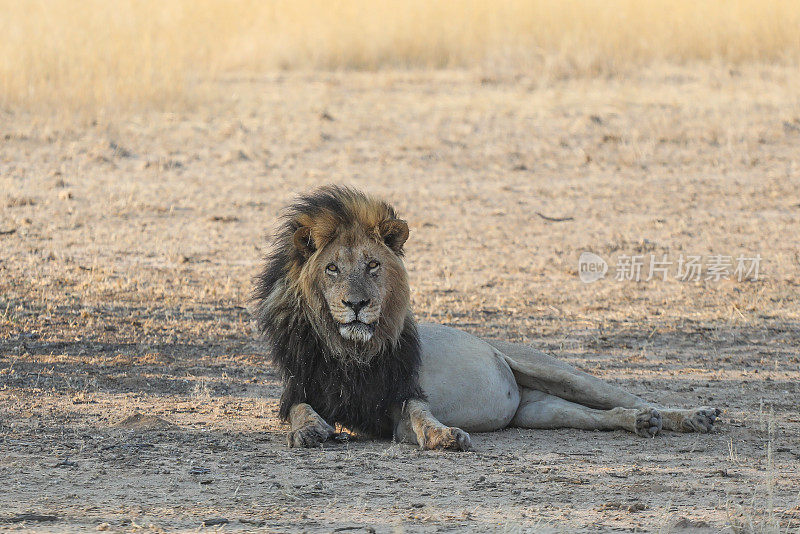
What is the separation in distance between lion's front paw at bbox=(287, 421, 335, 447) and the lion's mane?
0.20m

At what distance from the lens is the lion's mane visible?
205 inches

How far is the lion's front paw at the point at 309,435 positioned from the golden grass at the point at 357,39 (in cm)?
815

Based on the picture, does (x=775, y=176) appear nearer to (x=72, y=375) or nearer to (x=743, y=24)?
(x=743, y=24)

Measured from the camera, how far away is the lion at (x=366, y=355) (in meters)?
5.10

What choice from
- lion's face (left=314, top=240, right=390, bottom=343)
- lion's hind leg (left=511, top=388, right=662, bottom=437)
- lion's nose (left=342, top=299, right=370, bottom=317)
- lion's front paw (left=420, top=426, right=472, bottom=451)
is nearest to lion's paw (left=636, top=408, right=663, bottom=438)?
lion's hind leg (left=511, top=388, right=662, bottom=437)

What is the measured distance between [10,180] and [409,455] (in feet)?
21.8

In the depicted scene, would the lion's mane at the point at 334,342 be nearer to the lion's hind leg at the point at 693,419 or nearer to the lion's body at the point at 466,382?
the lion's body at the point at 466,382

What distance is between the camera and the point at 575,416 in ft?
18.6

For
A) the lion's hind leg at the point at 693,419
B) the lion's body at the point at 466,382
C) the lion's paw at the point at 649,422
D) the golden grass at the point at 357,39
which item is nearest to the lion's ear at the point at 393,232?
the lion's body at the point at 466,382

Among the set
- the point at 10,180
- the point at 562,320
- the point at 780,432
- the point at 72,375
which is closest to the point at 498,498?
the point at 780,432

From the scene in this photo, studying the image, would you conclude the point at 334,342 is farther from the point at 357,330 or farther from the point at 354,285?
the point at 354,285

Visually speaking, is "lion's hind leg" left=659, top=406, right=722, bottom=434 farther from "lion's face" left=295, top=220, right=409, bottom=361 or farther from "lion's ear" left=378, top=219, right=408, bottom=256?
"lion's ear" left=378, top=219, right=408, bottom=256

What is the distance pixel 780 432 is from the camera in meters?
5.61

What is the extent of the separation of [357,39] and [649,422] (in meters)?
11.0
